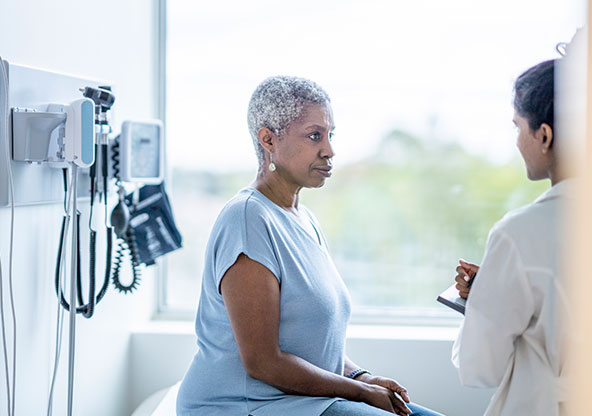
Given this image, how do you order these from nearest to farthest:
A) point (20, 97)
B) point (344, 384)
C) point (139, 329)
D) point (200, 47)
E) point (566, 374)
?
point (566, 374), point (20, 97), point (344, 384), point (139, 329), point (200, 47)

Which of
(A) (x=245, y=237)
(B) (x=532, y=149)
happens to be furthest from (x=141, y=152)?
(B) (x=532, y=149)

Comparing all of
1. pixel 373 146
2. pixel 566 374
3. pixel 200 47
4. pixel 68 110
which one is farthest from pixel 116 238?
pixel 566 374

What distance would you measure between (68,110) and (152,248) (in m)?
0.69

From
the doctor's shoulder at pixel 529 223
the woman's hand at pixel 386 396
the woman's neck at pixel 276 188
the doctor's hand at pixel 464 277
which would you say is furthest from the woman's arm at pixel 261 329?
the doctor's shoulder at pixel 529 223

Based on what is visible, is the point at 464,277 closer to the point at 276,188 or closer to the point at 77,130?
the point at 276,188

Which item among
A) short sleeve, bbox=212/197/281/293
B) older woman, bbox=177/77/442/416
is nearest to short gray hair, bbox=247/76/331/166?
older woman, bbox=177/77/442/416

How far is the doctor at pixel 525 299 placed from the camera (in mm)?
907

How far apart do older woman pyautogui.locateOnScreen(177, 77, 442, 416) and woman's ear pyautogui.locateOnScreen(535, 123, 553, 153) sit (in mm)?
644

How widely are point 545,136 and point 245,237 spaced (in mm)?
678

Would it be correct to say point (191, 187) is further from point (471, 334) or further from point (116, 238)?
point (471, 334)

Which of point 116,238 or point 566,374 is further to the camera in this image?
point 116,238

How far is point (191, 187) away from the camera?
225 cm

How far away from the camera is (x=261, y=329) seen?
132 cm

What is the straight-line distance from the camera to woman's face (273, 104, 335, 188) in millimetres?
1517
